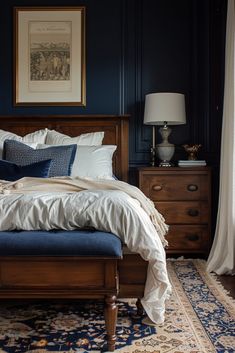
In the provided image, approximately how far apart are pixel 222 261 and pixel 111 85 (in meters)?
2.06

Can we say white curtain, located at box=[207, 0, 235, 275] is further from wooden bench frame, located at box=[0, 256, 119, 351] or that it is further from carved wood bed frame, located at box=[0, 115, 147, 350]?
wooden bench frame, located at box=[0, 256, 119, 351]

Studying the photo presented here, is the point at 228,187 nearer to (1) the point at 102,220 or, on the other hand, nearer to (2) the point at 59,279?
(1) the point at 102,220

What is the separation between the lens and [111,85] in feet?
13.9

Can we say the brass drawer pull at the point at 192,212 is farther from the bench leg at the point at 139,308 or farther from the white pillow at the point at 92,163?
the bench leg at the point at 139,308

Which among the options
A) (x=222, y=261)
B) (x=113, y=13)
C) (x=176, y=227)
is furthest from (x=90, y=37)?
(x=222, y=261)

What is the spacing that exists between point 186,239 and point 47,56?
2297 mm

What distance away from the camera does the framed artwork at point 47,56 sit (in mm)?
4242

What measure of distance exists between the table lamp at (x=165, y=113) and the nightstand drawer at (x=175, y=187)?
0.78 feet

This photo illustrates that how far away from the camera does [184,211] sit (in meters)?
3.71

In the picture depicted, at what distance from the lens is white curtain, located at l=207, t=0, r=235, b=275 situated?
10.6 feet

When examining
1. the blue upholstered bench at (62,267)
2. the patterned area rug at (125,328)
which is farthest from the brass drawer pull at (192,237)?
the blue upholstered bench at (62,267)

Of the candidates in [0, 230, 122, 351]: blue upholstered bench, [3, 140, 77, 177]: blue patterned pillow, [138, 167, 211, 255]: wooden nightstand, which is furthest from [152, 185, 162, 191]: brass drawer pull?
[0, 230, 122, 351]: blue upholstered bench

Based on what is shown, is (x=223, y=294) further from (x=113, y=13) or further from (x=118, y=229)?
(x=113, y=13)

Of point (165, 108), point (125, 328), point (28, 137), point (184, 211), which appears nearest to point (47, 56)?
point (28, 137)
